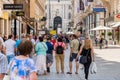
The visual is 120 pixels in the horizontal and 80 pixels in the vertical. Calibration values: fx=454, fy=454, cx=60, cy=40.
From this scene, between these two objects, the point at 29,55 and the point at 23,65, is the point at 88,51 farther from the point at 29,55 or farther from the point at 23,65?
the point at 23,65

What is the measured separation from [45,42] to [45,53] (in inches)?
35.3

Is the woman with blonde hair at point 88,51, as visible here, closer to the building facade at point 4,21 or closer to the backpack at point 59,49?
the backpack at point 59,49

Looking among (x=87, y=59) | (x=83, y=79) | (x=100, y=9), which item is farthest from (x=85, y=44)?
(x=100, y=9)

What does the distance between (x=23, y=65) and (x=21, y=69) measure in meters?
0.09

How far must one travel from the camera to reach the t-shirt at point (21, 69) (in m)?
6.76

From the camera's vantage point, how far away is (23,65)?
6.77 metres

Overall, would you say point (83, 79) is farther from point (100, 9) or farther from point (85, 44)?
point (100, 9)

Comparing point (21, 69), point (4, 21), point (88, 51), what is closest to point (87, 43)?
point (88, 51)

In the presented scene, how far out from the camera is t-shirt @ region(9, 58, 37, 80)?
6.76 m

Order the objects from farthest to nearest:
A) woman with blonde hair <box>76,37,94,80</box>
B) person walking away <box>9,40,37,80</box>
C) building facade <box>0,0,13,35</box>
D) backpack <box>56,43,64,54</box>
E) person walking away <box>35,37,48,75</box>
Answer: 1. building facade <box>0,0,13,35</box>
2. backpack <box>56,43,64,54</box>
3. person walking away <box>35,37,48,75</box>
4. woman with blonde hair <box>76,37,94,80</box>
5. person walking away <box>9,40,37,80</box>

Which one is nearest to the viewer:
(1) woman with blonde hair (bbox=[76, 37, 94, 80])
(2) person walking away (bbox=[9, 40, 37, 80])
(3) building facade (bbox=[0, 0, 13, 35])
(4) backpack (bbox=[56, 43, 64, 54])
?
(2) person walking away (bbox=[9, 40, 37, 80])

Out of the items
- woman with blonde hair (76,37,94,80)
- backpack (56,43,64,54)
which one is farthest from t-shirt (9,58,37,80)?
backpack (56,43,64,54)

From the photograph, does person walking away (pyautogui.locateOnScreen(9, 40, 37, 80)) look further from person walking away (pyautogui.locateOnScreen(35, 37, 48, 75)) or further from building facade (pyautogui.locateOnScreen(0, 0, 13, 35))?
building facade (pyautogui.locateOnScreen(0, 0, 13, 35))

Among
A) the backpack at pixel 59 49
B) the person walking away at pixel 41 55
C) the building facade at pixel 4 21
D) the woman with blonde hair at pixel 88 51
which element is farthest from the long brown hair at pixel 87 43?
the building facade at pixel 4 21
